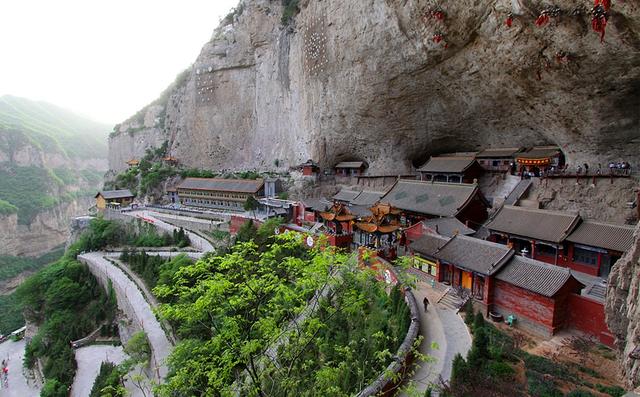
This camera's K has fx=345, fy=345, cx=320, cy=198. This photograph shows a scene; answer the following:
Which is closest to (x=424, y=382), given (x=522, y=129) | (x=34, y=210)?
(x=522, y=129)

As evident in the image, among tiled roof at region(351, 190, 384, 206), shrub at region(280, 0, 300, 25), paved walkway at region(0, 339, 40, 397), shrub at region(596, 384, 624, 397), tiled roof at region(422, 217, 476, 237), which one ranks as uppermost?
shrub at region(280, 0, 300, 25)

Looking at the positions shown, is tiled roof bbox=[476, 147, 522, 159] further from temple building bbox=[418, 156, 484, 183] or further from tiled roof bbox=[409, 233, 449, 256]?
tiled roof bbox=[409, 233, 449, 256]

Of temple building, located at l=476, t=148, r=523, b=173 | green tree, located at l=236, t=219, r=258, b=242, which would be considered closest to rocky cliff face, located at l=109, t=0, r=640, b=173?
temple building, located at l=476, t=148, r=523, b=173

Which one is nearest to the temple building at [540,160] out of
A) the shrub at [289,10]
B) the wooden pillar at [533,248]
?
the wooden pillar at [533,248]

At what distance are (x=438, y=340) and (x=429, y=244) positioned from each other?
21.5ft

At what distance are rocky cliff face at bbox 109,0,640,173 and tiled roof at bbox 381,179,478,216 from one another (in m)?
6.90

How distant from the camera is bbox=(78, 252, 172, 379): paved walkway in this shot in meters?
17.9

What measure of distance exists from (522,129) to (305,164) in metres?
21.1

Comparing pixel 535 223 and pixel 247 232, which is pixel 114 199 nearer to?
pixel 247 232

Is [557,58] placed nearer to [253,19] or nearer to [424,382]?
[424,382]

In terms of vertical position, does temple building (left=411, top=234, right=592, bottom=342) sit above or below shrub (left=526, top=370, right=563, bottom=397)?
above

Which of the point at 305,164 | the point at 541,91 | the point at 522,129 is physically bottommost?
the point at 305,164

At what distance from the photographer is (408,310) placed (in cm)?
1325

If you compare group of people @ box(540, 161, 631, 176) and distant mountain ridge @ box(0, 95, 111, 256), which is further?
distant mountain ridge @ box(0, 95, 111, 256)
